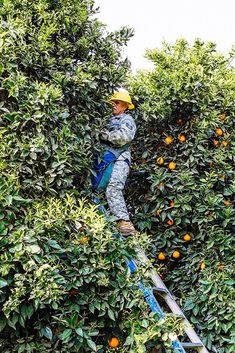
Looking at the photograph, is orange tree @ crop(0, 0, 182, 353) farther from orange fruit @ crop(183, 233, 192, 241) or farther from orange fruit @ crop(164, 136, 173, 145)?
orange fruit @ crop(183, 233, 192, 241)

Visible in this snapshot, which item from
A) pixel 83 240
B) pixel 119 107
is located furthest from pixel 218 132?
pixel 83 240

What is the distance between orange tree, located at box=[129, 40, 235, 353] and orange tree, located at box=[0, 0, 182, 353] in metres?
0.92

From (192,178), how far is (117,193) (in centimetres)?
78

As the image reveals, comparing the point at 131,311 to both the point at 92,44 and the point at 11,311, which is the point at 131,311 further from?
the point at 92,44

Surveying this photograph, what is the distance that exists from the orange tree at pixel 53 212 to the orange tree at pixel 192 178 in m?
0.92

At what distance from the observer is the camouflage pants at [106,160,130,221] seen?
332 centimetres

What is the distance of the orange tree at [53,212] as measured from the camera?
7.65 feet

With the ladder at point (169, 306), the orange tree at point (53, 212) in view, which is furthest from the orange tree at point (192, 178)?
the orange tree at point (53, 212)

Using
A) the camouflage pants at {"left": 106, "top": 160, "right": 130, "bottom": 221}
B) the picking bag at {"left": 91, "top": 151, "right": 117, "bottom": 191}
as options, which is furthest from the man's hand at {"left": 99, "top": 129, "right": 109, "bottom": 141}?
the camouflage pants at {"left": 106, "top": 160, "right": 130, "bottom": 221}

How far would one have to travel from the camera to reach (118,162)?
11.3ft

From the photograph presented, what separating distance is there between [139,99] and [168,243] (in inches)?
49.8

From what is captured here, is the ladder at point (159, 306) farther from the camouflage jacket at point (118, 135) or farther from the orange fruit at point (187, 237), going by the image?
the orange fruit at point (187, 237)

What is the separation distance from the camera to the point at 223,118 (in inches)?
161

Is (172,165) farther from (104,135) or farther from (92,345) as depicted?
(92,345)
